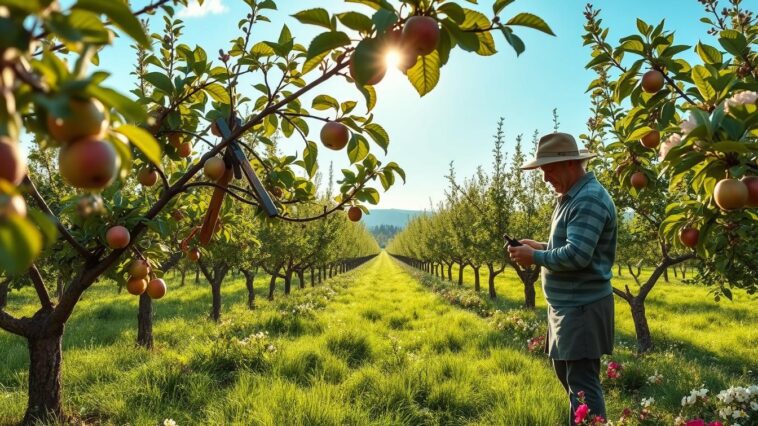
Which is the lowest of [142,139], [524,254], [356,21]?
[524,254]

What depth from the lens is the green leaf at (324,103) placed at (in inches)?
61.8

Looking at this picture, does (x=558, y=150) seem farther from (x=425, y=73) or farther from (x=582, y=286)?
(x=425, y=73)

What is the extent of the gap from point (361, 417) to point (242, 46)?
310cm

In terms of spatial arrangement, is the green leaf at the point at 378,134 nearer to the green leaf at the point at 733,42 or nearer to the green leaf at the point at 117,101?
the green leaf at the point at 117,101

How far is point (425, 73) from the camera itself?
1093 mm

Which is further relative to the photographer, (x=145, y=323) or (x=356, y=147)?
(x=145, y=323)

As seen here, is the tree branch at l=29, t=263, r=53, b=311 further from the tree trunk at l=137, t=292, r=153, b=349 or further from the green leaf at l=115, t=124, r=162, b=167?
the tree trunk at l=137, t=292, r=153, b=349

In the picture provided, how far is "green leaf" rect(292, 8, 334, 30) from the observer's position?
1.05m

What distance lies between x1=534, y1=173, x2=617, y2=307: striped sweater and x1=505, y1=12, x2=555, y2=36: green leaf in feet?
5.64

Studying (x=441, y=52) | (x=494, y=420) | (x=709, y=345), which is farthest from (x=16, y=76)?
(x=709, y=345)

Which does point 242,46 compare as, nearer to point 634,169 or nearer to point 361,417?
point 634,169

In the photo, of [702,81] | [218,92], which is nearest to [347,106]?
[218,92]

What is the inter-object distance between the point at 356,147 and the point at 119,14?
0.94 metres

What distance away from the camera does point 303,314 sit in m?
8.63
